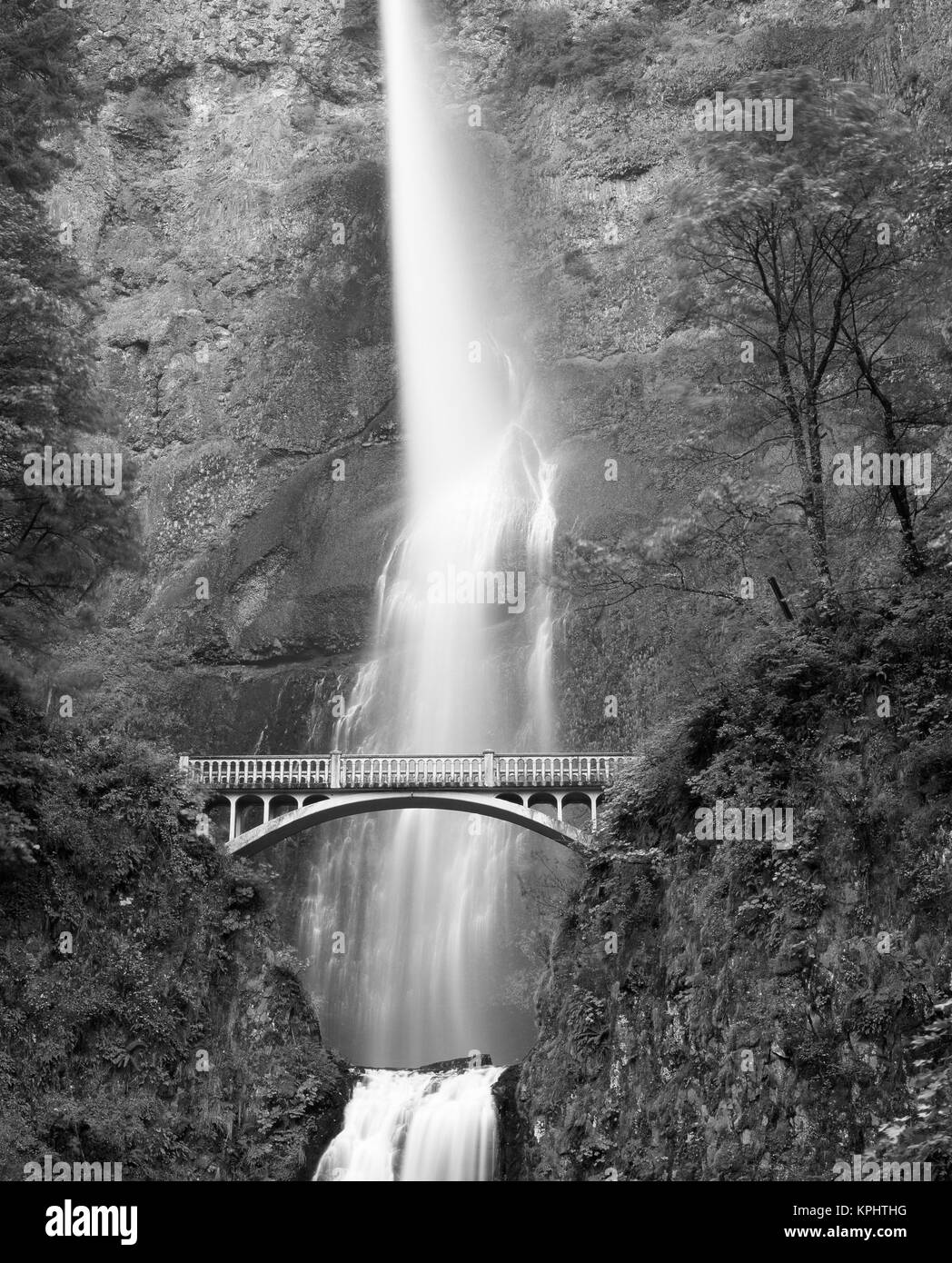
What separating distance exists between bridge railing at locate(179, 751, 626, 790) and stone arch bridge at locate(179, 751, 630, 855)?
21 mm

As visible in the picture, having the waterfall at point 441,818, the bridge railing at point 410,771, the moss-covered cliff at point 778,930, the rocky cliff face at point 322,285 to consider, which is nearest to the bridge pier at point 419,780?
the bridge railing at point 410,771

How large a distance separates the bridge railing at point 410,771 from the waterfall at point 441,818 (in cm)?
596

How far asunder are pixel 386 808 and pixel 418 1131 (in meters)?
7.57

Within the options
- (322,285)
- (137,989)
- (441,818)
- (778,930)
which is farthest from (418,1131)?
(322,285)

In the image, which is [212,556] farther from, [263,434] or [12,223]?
[12,223]

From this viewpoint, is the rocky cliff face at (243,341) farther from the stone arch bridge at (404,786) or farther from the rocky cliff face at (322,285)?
the stone arch bridge at (404,786)

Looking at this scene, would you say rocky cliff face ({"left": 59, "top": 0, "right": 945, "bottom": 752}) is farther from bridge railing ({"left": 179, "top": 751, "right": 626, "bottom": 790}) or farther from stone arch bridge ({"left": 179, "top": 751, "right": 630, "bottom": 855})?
stone arch bridge ({"left": 179, "top": 751, "right": 630, "bottom": 855})

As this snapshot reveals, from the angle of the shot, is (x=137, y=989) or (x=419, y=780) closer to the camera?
(x=137, y=989)

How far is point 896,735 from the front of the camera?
634 inches

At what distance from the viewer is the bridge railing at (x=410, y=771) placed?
31109 mm

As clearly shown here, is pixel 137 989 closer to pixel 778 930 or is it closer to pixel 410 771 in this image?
pixel 410 771

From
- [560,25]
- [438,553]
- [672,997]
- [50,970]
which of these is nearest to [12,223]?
[50,970]

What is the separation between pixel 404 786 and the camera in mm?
31453

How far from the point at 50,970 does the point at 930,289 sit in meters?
18.1
